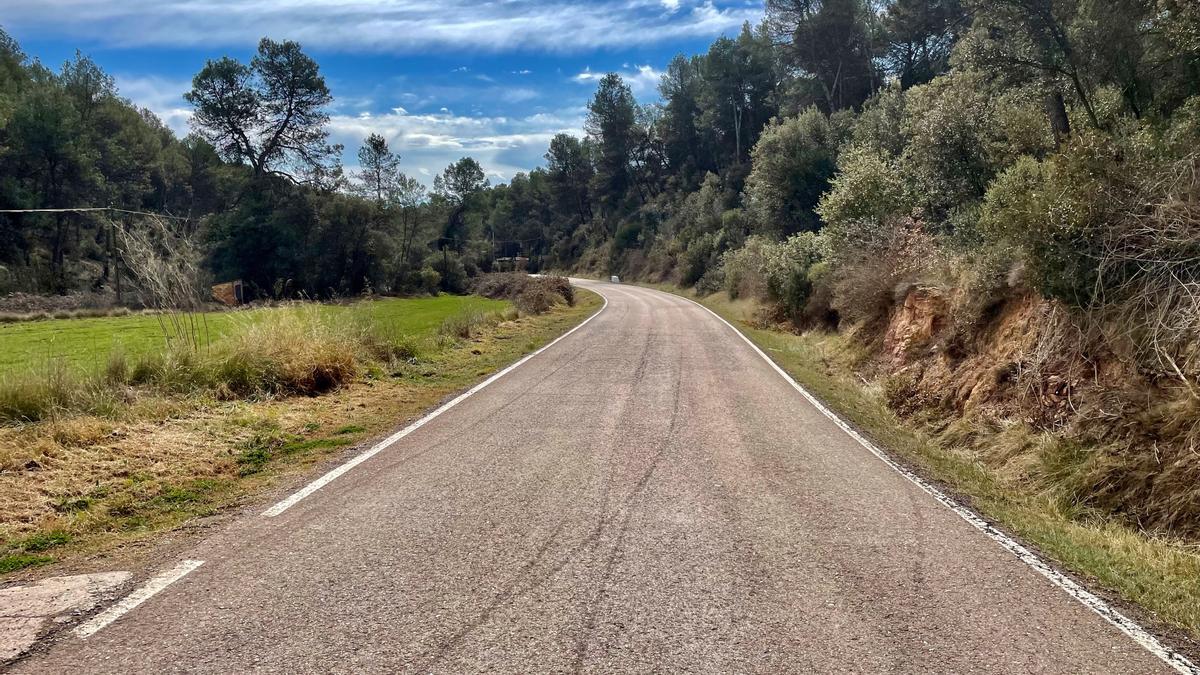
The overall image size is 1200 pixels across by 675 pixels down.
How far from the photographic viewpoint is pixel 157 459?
6523 mm

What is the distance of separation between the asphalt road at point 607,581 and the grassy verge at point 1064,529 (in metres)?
0.46

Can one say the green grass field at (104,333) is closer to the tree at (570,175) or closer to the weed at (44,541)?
the weed at (44,541)

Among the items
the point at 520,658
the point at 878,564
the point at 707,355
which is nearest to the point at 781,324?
the point at 707,355

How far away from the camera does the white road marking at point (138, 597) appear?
11.2 feet

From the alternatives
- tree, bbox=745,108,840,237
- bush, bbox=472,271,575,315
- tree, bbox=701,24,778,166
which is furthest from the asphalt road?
tree, bbox=701,24,778,166

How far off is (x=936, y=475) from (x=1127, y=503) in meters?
1.57

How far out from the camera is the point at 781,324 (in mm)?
27812

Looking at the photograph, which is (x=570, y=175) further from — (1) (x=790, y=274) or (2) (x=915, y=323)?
(2) (x=915, y=323)

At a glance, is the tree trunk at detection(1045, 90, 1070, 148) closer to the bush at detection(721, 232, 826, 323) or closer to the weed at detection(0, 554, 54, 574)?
the bush at detection(721, 232, 826, 323)

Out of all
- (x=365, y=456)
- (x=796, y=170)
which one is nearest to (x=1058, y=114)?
(x=365, y=456)

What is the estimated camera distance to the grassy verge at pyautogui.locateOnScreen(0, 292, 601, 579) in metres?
4.85

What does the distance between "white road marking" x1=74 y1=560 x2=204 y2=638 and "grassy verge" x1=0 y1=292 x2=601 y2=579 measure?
791 mm

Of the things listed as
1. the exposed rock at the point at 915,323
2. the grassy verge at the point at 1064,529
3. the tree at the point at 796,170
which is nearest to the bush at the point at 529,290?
the tree at the point at 796,170

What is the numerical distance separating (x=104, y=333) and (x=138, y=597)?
982 inches
